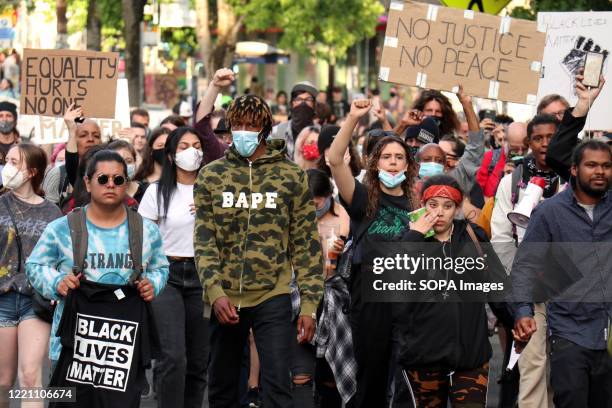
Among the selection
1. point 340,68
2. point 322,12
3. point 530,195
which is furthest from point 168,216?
point 340,68

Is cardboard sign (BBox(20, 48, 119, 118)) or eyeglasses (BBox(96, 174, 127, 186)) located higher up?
eyeglasses (BBox(96, 174, 127, 186))

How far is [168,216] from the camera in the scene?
9688 mm

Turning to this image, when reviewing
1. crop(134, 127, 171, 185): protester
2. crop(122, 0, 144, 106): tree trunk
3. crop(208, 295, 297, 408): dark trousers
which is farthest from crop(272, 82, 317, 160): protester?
crop(122, 0, 144, 106): tree trunk

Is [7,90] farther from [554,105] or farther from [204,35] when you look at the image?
[554,105]

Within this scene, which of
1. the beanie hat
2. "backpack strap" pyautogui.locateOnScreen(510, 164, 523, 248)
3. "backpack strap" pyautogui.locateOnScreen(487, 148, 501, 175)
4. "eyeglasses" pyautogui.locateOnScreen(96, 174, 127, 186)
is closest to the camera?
"eyeglasses" pyautogui.locateOnScreen(96, 174, 127, 186)

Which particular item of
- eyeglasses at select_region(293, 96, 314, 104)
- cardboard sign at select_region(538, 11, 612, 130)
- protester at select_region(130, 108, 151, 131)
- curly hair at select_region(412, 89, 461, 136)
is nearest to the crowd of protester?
curly hair at select_region(412, 89, 461, 136)

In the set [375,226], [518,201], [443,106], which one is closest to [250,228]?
[375,226]

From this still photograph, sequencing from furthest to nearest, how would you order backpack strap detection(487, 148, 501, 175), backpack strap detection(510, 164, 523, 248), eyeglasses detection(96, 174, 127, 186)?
1. backpack strap detection(487, 148, 501, 175)
2. backpack strap detection(510, 164, 523, 248)
3. eyeglasses detection(96, 174, 127, 186)

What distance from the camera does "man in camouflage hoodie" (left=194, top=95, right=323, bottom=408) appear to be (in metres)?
8.14

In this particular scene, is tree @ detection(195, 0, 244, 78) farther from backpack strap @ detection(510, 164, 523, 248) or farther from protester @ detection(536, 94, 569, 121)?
backpack strap @ detection(510, 164, 523, 248)

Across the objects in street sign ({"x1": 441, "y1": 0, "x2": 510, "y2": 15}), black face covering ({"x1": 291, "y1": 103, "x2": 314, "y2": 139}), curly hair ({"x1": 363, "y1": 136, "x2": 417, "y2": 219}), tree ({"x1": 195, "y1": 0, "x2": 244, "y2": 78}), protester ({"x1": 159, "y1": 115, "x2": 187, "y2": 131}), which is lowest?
tree ({"x1": 195, "y1": 0, "x2": 244, "y2": 78})

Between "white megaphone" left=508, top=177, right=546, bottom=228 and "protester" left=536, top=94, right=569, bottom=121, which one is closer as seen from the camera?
"white megaphone" left=508, top=177, right=546, bottom=228

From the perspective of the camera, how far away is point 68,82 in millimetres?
12695

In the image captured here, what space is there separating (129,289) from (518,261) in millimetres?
2125
